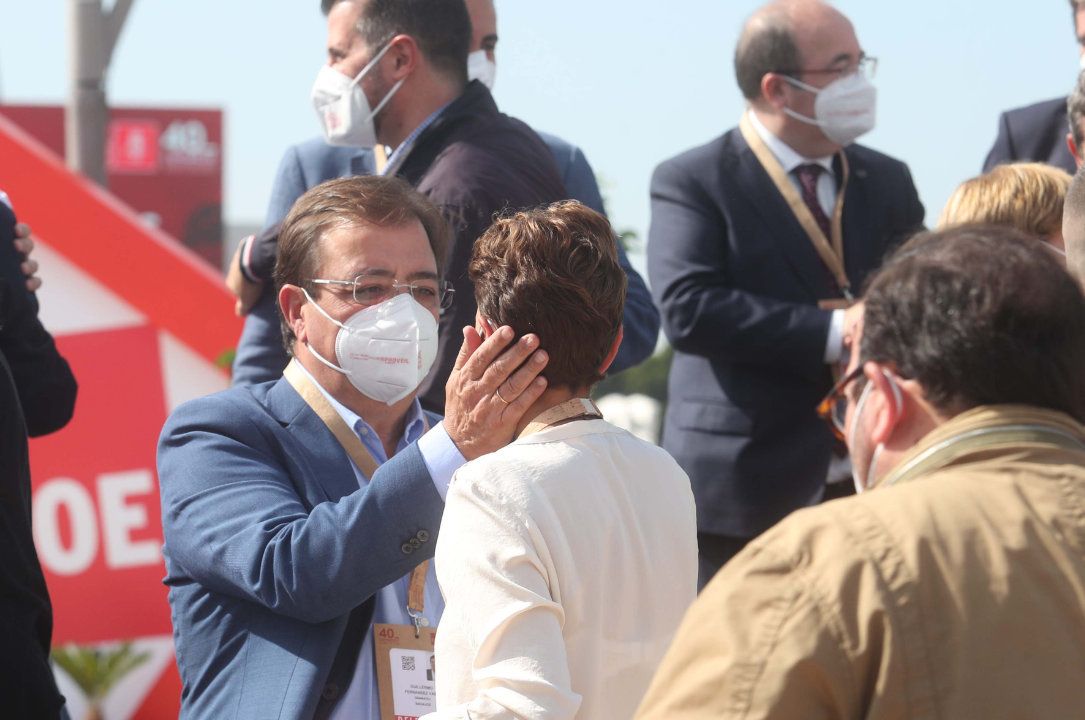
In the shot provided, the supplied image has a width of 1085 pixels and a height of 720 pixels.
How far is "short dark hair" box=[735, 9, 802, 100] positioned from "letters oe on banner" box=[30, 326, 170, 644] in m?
2.87

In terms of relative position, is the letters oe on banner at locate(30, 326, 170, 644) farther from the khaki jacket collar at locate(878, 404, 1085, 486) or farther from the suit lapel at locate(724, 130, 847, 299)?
the khaki jacket collar at locate(878, 404, 1085, 486)

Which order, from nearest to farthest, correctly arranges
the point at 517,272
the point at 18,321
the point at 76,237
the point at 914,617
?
the point at 914,617
the point at 517,272
the point at 18,321
the point at 76,237

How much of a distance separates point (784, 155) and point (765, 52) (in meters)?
0.40

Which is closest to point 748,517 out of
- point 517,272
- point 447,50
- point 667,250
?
point 667,250

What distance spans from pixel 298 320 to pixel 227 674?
3.05 ft

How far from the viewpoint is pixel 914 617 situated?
167 cm

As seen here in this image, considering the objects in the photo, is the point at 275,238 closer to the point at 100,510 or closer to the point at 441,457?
the point at 441,457

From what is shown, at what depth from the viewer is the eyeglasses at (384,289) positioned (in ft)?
11.8

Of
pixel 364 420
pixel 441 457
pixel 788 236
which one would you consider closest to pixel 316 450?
pixel 364 420

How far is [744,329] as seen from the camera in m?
4.85

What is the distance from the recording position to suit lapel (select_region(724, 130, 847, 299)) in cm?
502

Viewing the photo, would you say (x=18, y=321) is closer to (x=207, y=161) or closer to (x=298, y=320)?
(x=298, y=320)

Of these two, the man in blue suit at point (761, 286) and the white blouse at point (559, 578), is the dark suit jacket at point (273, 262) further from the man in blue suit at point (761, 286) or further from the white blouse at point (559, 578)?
the white blouse at point (559, 578)

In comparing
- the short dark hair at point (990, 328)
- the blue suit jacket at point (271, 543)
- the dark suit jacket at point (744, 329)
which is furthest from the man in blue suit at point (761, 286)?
the short dark hair at point (990, 328)
